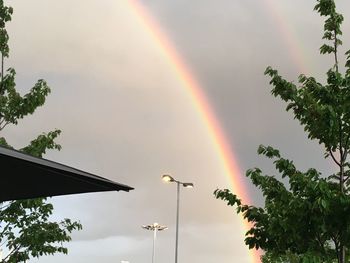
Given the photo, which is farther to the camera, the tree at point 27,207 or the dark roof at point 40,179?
the tree at point 27,207

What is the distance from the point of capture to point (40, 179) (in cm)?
583

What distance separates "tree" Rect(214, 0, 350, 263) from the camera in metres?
8.56

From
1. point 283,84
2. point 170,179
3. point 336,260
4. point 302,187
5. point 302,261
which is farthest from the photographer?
point 170,179

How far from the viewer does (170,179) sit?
30.9 metres

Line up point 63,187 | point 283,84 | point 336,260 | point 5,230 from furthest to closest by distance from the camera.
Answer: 1. point 5,230
2. point 283,84
3. point 336,260
4. point 63,187

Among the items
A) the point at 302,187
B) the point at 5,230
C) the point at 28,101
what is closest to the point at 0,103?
the point at 28,101

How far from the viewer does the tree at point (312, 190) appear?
337 inches

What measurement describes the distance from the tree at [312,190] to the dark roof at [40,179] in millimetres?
3872

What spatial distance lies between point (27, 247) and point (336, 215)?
22.1 ft

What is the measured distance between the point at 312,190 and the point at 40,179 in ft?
15.0

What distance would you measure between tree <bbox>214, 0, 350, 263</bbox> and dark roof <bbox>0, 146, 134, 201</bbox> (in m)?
3.87

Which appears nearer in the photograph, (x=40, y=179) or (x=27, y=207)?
(x=40, y=179)

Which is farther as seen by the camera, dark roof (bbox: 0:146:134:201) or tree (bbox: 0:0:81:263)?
tree (bbox: 0:0:81:263)

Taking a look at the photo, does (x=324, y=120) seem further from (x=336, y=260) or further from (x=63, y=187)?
(x=63, y=187)
